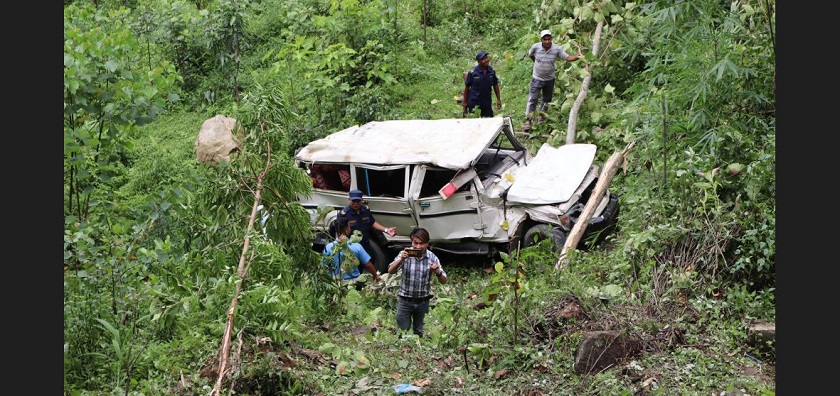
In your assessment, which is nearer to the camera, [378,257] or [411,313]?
[411,313]

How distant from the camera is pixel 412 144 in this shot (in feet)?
37.7

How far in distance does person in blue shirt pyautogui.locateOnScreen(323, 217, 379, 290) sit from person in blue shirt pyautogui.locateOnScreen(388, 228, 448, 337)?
528 mm

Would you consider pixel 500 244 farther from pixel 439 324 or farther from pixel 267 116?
pixel 267 116

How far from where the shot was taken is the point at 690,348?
7277mm

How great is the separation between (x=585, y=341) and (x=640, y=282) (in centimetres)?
167

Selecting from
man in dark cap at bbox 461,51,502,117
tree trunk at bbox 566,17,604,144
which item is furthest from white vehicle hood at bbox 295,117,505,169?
Answer: tree trunk at bbox 566,17,604,144

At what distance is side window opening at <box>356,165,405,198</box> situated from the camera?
441 inches

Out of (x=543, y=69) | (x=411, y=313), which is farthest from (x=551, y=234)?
(x=543, y=69)

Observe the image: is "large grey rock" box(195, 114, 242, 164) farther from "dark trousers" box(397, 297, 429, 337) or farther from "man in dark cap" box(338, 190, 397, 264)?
"dark trousers" box(397, 297, 429, 337)

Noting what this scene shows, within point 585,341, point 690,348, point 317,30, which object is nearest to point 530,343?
point 585,341

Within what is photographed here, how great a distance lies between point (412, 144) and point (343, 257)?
3.02m

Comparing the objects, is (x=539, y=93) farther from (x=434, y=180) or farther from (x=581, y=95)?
(x=434, y=180)

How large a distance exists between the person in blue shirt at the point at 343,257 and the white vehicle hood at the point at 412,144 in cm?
108

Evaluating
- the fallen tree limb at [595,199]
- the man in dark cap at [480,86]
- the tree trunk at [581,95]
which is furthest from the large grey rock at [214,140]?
the fallen tree limb at [595,199]
